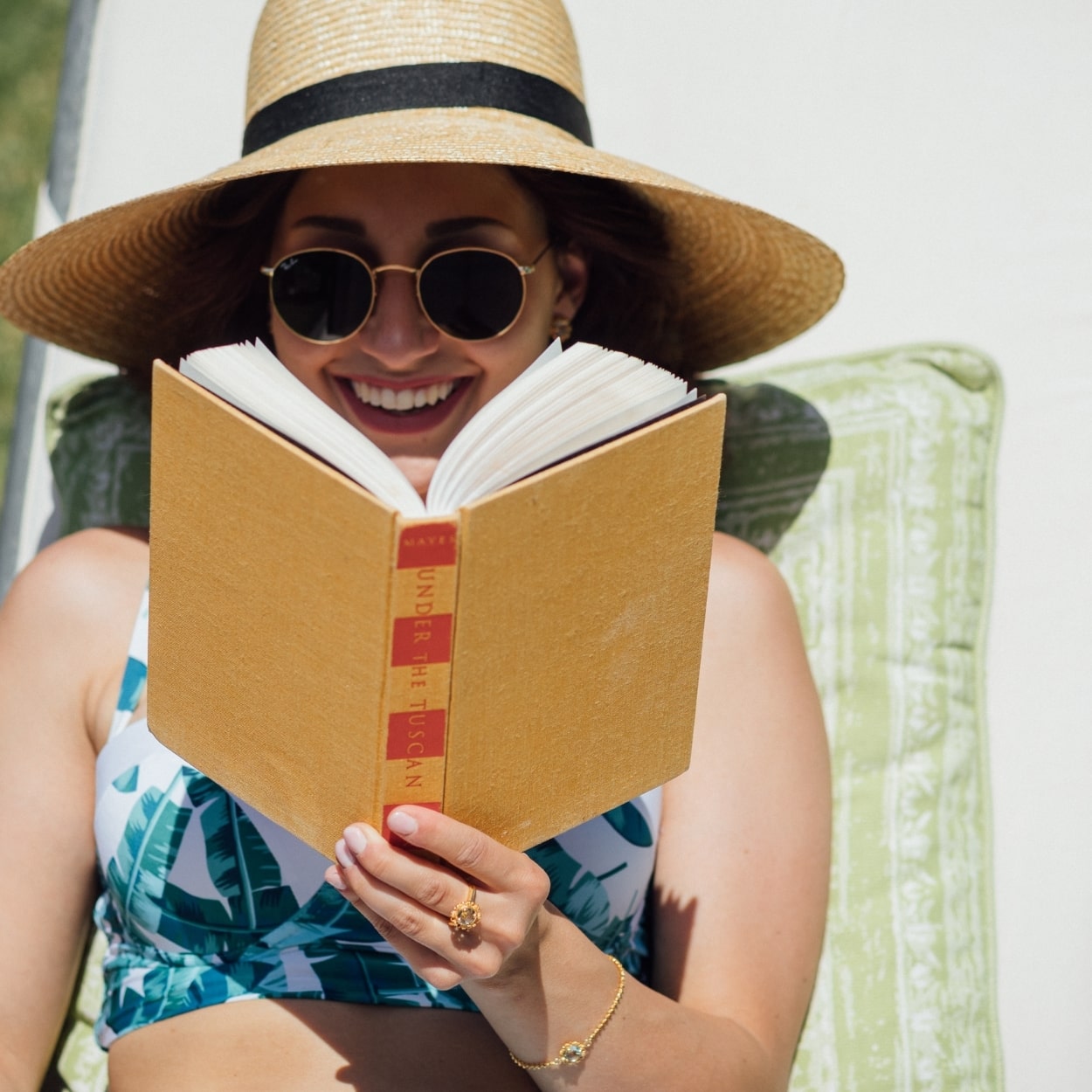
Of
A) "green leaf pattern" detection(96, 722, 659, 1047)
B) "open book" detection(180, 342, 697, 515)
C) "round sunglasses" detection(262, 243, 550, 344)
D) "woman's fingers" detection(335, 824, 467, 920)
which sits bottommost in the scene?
"green leaf pattern" detection(96, 722, 659, 1047)

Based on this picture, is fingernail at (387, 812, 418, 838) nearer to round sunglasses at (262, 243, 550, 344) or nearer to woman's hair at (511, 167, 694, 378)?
round sunglasses at (262, 243, 550, 344)

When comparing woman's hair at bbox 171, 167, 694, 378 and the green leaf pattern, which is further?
woman's hair at bbox 171, 167, 694, 378

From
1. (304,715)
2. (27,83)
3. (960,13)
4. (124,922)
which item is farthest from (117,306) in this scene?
(27,83)

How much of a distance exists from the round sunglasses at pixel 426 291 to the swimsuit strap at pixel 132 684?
1.60ft

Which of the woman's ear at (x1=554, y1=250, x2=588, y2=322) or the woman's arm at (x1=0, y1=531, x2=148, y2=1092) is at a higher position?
the woman's ear at (x1=554, y1=250, x2=588, y2=322)

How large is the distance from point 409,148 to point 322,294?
9.6 inches

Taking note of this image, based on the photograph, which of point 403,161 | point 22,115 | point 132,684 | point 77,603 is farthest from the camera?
point 22,115

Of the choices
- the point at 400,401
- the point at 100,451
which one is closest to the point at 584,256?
the point at 400,401

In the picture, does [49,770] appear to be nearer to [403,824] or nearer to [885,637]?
[403,824]

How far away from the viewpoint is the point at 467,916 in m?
1.24

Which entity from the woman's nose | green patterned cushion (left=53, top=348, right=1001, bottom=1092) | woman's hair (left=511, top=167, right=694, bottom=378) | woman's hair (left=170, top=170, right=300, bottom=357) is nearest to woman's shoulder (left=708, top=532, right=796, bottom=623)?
green patterned cushion (left=53, top=348, right=1001, bottom=1092)

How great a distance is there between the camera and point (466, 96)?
180 centimetres

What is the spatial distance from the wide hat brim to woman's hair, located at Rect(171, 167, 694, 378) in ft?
0.09

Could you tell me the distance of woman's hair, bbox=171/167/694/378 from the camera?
1955mm
